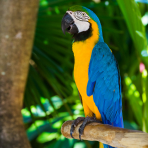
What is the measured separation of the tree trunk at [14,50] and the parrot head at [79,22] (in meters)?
0.34

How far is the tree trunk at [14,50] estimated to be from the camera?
A: 42.7 inches

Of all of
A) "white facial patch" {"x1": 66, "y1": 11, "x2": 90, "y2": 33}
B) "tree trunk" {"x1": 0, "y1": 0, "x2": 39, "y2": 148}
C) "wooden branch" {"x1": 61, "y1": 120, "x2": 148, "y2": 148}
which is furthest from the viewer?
"tree trunk" {"x1": 0, "y1": 0, "x2": 39, "y2": 148}

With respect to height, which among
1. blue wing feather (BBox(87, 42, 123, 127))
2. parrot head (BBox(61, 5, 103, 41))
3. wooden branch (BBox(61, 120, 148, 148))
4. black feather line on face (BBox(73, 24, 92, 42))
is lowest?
wooden branch (BBox(61, 120, 148, 148))

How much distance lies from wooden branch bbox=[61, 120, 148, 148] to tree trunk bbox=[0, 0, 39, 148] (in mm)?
399

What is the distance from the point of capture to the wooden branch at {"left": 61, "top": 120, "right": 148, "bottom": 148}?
0.61 m

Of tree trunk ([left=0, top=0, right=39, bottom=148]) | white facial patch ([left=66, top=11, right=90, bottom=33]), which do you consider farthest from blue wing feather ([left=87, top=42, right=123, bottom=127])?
tree trunk ([left=0, top=0, right=39, bottom=148])

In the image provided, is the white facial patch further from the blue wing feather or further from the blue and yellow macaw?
the blue wing feather

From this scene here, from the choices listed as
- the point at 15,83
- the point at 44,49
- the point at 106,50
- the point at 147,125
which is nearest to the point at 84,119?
the point at 106,50

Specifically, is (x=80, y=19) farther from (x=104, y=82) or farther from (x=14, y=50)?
(x=14, y=50)

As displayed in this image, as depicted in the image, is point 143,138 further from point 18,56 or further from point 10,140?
point 18,56

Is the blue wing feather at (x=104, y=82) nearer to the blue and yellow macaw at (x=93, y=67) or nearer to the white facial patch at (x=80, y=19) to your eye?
the blue and yellow macaw at (x=93, y=67)

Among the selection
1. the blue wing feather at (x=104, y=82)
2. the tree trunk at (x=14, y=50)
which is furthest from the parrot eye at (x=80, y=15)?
the tree trunk at (x=14, y=50)

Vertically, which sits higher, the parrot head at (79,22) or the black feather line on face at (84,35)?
the parrot head at (79,22)

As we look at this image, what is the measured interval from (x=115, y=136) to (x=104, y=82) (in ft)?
0.89
